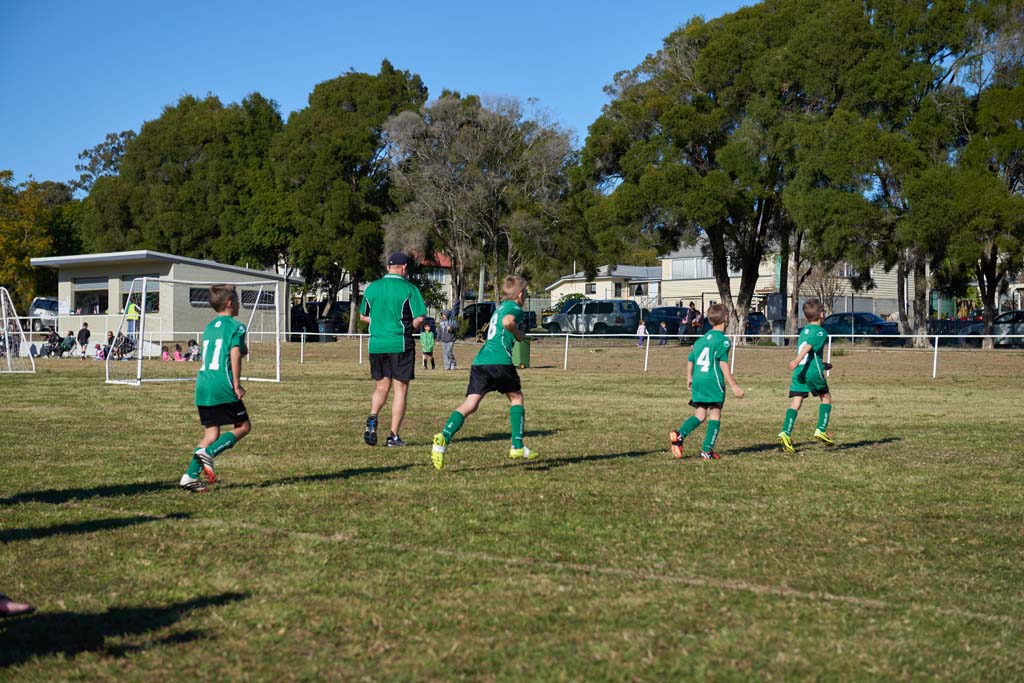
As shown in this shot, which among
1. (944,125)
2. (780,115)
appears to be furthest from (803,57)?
(944,125)

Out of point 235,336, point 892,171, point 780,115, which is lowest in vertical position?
point 235,336

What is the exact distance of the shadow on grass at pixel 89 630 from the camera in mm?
4070

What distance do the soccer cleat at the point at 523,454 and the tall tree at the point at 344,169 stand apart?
135ft

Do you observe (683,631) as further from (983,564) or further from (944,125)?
(944,125)

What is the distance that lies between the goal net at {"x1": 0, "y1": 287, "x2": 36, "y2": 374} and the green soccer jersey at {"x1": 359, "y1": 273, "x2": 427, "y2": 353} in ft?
68.4

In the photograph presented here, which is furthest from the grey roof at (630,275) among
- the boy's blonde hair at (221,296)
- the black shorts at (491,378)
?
the boy's blonde hair at (221,296)

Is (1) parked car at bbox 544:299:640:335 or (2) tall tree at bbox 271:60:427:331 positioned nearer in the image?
(1) parked car at bbox 544:299:640:335

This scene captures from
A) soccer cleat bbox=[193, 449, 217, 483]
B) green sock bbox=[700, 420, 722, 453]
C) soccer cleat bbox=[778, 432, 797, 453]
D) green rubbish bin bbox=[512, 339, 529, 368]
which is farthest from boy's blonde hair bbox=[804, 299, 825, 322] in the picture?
green rubbish bin bbox=[512, 339, 529, 368]

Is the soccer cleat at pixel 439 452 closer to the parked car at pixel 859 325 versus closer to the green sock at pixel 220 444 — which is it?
the green sock at pixel 220 444

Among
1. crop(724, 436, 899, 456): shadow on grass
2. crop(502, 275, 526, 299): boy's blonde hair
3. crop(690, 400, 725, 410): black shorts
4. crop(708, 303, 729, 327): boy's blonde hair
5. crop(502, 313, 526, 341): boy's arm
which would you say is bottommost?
crop(724, 436, 899, 456): shadow on grass

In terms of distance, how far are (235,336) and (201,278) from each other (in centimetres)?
3802

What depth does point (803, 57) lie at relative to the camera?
34.6 m

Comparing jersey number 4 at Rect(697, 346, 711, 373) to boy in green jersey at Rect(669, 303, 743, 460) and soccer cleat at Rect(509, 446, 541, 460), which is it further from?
soccer cleat at Rect(509, 446, 541, 460)

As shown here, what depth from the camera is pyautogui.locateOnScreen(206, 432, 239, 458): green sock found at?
25.6 feet
